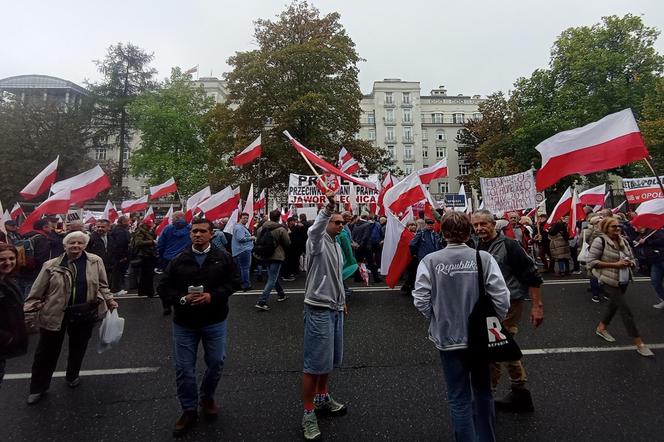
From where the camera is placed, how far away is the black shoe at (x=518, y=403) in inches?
136

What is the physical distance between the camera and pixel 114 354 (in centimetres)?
511

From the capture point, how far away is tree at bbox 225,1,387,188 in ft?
83.0

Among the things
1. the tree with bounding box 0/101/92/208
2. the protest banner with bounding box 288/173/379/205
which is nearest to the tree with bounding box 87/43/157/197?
the tree with bounding box 0/101/92/208

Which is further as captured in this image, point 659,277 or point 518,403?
point 659,277

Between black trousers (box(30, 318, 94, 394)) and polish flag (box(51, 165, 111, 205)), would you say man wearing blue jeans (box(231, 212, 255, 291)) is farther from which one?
black trousers (box(30, 318, 94, 394))

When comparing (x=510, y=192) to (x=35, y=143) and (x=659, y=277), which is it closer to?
(x=659, y=277)

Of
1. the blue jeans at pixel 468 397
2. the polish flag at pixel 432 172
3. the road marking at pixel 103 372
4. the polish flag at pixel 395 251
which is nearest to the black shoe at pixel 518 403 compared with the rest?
the blue jeans at pixel 468 397

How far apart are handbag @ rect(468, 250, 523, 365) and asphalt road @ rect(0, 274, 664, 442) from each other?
0.97 meters

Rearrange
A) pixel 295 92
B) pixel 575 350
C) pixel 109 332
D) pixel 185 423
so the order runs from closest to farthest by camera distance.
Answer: pixel 185 423, pixel 109 332, pixel 575 350, pixel 295 92

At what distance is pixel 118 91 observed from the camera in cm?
4094

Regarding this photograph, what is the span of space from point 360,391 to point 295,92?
2493cm

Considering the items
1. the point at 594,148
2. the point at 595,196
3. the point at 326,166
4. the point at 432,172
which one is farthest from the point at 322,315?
the point at 595,196

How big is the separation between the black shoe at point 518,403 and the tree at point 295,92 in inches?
879

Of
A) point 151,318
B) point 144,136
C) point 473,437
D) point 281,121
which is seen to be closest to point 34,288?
point 151,318
